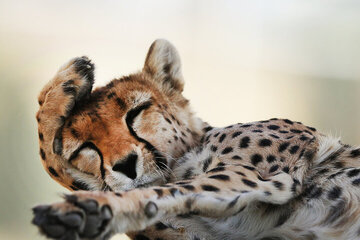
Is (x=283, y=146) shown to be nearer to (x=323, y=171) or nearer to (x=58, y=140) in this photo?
(x=323, y=171)

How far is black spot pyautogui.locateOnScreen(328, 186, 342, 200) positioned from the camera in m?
1.09

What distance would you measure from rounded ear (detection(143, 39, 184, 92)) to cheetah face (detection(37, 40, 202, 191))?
43 millimetres

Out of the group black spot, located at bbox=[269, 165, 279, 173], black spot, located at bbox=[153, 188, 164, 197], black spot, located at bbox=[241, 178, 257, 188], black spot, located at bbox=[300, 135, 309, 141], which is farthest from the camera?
black spot, located at bbox=[300, 135, 309, 141]

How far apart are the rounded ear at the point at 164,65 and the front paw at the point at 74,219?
631mm

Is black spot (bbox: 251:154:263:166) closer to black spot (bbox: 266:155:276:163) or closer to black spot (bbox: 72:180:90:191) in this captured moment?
black spot (bbox: 266:155:276:163)

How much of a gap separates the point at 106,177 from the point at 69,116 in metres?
0.19

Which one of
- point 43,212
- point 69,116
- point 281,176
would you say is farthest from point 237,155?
point 43,212

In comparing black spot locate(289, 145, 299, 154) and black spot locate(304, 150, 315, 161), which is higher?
black spot locate(289, 145, 299, 154)

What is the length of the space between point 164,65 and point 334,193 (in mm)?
540

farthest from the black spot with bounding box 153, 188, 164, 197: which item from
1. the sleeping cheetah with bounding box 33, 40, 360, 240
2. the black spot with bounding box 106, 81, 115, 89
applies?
the black spot with bounding box 106, 81, 115, 89

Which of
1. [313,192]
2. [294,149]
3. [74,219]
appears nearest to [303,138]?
[294,149]

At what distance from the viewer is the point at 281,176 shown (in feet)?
3.57

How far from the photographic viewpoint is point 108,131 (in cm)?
119

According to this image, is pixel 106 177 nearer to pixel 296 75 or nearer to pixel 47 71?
pixel 47 71
